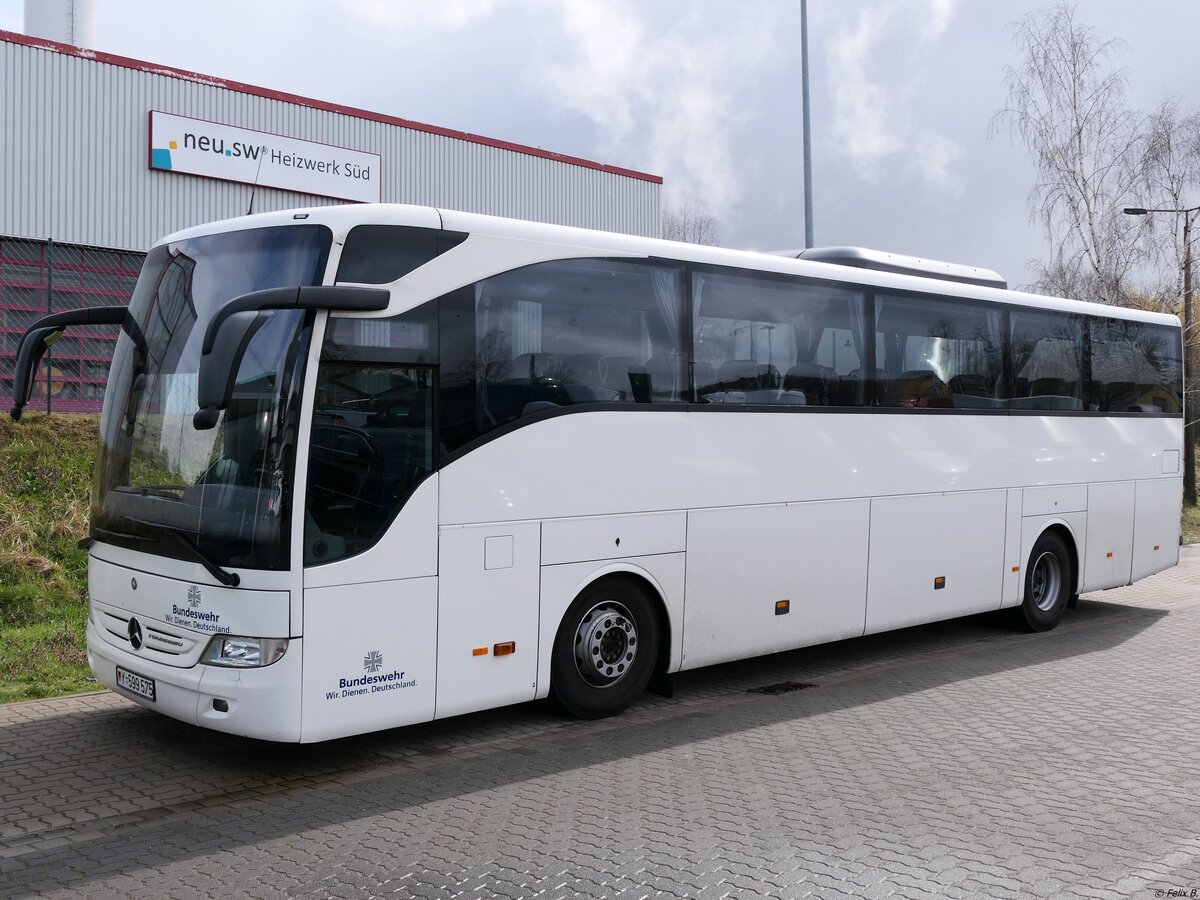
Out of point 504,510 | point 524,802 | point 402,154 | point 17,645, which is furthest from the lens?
point 402,154

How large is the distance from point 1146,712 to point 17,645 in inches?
364

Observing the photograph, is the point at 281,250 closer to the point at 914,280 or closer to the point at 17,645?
the point at 17,645

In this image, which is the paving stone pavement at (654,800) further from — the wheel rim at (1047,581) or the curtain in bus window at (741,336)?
the wheel rim at (1047,581)

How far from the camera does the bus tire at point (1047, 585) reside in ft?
39.4

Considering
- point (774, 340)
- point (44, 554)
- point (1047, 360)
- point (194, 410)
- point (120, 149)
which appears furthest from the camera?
point (120, 149)

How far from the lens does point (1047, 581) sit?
12.4 metres

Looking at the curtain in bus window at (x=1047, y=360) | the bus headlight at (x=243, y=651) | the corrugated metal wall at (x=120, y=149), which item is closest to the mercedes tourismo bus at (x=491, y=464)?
the bus headlight at (x=243, y=651)

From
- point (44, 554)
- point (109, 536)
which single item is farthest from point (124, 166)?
point (109, 536)

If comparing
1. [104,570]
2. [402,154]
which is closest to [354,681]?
[104,570]

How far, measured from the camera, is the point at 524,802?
20.5 ft

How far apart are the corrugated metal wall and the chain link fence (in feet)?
1.16

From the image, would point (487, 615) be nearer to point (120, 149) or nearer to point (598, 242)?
point (598, 242)

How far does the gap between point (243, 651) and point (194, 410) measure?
1446mm

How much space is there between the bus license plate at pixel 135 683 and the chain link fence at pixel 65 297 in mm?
14788
